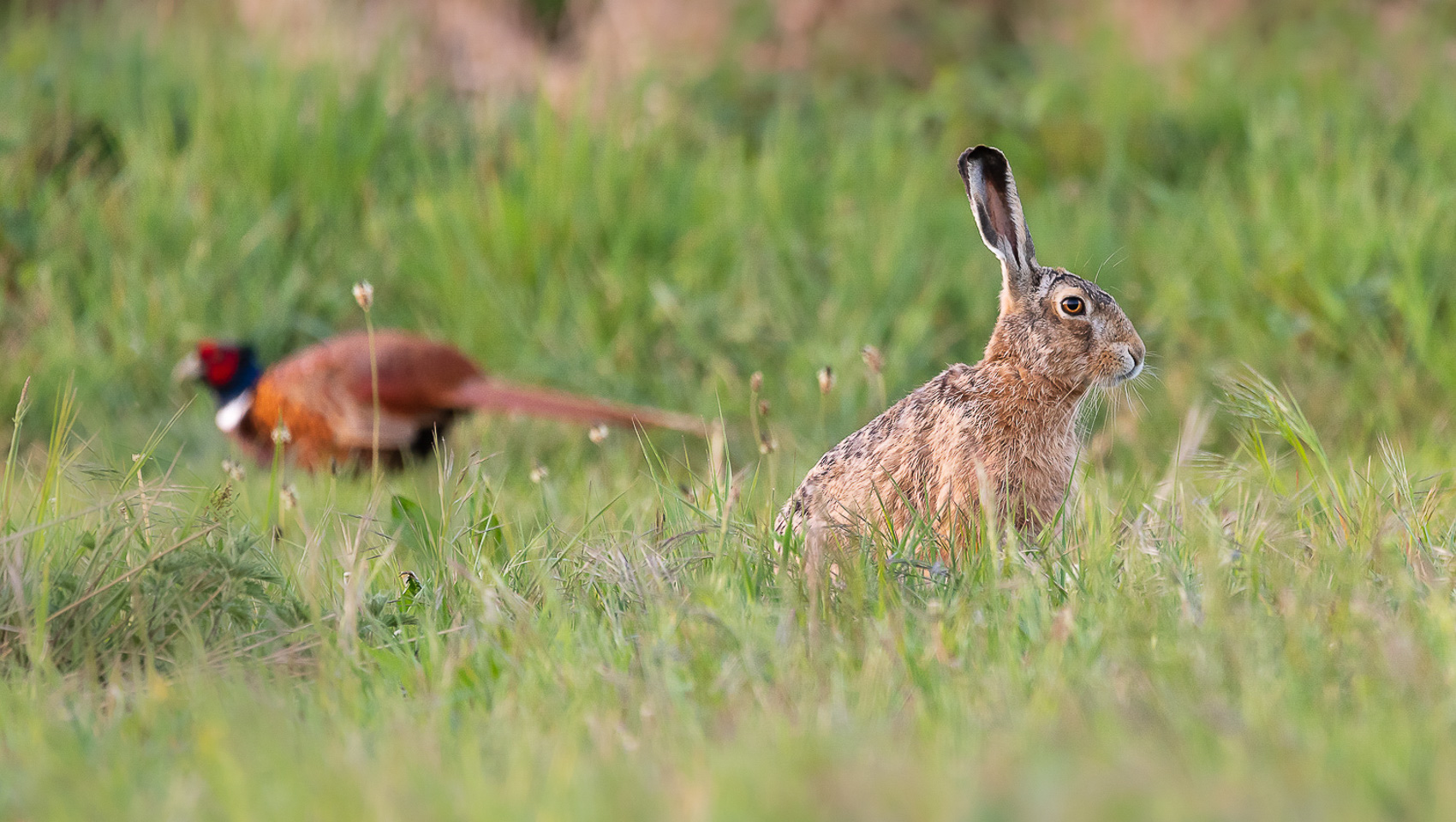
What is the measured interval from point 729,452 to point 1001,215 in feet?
5.61

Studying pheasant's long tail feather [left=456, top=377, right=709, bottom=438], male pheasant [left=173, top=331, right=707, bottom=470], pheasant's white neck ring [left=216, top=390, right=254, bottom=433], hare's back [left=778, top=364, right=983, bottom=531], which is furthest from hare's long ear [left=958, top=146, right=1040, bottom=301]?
pheasant's white neck ring [left=216, top=390, right=254, bottom=433]

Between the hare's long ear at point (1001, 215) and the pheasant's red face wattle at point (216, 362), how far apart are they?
354cm

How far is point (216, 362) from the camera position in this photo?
6.12 meters

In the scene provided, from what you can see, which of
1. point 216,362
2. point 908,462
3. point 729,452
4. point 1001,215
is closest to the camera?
point 908,462

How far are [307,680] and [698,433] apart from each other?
2847 millimetres

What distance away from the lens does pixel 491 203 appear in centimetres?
670

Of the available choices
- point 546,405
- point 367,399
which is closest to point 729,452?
point 546,405

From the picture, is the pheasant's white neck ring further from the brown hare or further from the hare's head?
the hare's head

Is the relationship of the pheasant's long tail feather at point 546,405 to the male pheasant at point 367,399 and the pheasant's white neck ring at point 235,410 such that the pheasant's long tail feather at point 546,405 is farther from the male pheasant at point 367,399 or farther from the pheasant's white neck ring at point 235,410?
the pheasant's white neck ring at point 235,410

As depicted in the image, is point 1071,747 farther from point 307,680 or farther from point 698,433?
point 698,433

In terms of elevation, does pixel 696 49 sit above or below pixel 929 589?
above

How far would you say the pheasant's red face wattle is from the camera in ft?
20.1

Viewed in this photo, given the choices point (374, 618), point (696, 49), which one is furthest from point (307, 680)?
point (696, 49)

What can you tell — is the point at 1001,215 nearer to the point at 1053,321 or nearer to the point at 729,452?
the point at 1053,321
